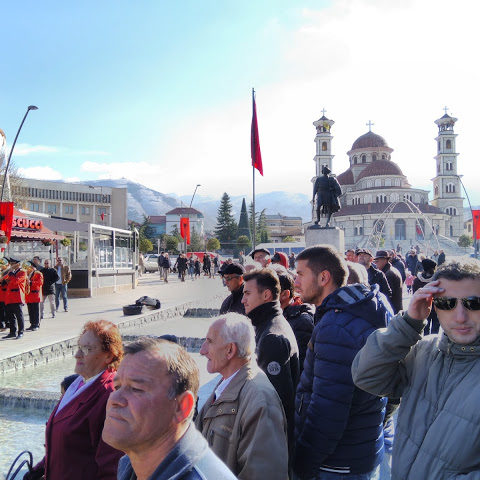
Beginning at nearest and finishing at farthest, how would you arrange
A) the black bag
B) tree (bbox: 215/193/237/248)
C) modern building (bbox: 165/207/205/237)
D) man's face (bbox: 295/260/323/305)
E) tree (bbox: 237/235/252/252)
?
man's face (bbox: 295/260/323/305) < the black bag < tree (bbox: 237/235/252/252) < tree (bbox: 215/193/237/248) < modern building (bbox: 165/207/205/237)

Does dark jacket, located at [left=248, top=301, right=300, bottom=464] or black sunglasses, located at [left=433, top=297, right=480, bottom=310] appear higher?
black sunglasses, located at [left=433, top=297, right=480, bottom=310]

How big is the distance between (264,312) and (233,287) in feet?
7.68

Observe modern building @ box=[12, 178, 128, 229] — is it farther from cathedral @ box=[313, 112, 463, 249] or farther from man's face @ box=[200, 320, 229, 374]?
man's face @ box=[200, 320, 229, 374]

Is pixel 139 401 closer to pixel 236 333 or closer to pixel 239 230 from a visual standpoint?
pixel 236 333

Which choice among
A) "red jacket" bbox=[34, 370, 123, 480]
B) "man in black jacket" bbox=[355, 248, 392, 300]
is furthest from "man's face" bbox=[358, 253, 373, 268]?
"red jacket" bbox=[34, 370, 123, 480]

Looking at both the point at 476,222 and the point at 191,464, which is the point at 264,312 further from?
the point at 476,222

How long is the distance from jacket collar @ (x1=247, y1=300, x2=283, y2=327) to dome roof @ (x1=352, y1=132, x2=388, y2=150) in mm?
102908

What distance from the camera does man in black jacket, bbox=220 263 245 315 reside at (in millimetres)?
5476

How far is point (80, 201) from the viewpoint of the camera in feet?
331

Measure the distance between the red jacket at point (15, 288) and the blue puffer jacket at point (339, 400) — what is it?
9448mm

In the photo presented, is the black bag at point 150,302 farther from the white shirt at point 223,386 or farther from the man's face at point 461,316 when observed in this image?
the man's face at point 461,316

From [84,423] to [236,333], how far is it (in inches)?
39.4

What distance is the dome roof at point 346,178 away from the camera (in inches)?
3927

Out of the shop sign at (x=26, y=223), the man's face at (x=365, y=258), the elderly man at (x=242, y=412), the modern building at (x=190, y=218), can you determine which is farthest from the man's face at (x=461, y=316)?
the modern building at (x=190, y=218)
